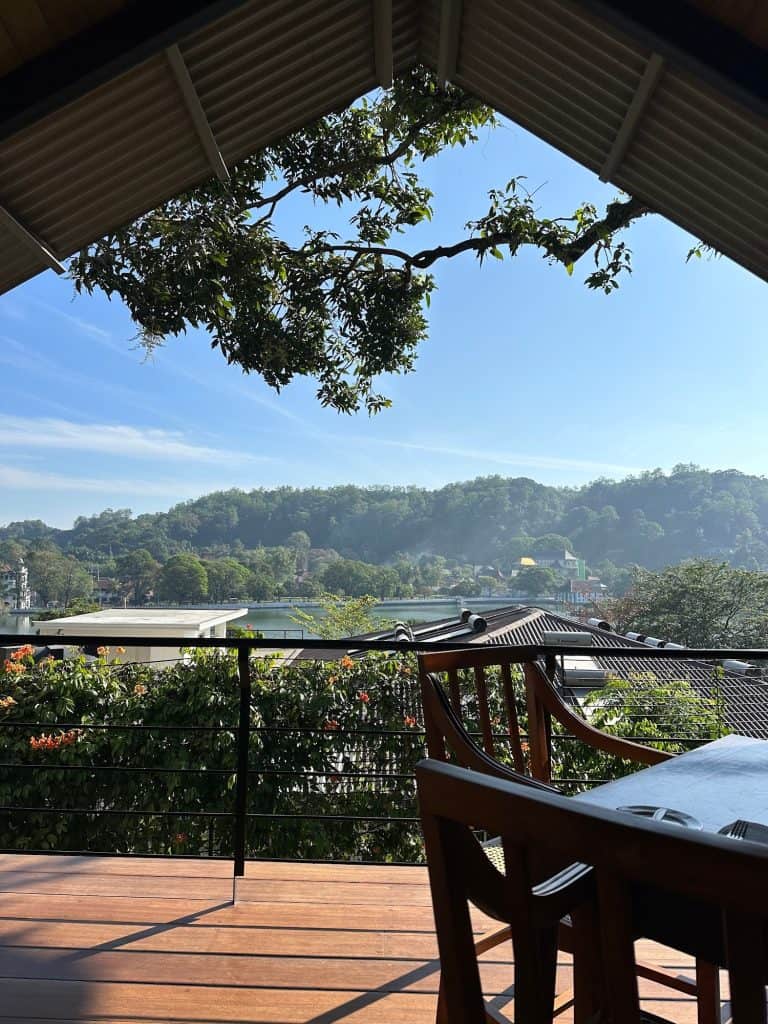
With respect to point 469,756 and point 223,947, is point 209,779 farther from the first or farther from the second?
point 469,756

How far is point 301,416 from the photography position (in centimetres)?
5159

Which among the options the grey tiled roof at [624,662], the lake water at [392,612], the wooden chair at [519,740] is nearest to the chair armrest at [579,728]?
the wooden chair at [519,740]

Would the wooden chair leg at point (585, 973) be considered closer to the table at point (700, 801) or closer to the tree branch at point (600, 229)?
the table at point (700, 801)

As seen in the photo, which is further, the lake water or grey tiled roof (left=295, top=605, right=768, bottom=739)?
the lake water

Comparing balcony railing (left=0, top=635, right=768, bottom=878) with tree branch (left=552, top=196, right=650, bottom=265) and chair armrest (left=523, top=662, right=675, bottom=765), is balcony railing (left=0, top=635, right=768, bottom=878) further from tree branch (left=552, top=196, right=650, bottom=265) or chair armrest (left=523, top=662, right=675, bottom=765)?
tree branch (left=552, top=196, right=650, bottom=265)

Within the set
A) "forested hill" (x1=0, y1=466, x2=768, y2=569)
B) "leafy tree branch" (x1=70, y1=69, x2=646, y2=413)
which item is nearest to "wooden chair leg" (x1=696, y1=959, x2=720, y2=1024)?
"leafy tree branch" (x1=70, y1=69, x2=646, y2=413)

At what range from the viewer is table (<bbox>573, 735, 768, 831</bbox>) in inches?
48.6

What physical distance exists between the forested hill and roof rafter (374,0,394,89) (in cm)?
2310

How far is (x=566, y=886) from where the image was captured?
31.7 inches

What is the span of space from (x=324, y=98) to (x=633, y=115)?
1.10 m

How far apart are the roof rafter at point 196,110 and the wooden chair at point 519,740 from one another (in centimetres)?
183

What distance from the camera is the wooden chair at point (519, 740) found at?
4.61ft

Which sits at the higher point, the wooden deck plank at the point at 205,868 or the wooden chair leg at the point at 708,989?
the wooden chair leg at the point at 708,989

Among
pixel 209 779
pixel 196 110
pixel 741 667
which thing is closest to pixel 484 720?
pixel 196 110
